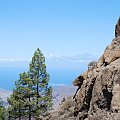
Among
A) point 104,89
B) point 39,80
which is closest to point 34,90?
point 39,80

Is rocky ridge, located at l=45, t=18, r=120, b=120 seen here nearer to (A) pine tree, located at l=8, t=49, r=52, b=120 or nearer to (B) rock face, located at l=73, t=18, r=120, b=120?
(B) rock face, located at l=73, t=18, r=120, b=120

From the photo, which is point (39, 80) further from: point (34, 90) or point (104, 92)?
point (104, 92)

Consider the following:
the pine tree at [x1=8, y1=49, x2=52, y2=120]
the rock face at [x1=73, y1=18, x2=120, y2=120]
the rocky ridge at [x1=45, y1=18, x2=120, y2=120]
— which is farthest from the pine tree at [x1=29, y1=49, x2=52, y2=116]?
the rock face at [x1=73, y1=18, x2=120, y2=120]

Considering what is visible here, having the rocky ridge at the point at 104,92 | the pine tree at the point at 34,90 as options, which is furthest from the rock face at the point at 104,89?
the pine tree at the point at 34,90

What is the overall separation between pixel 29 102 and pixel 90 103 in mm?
25306

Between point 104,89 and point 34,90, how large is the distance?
27.4 meters

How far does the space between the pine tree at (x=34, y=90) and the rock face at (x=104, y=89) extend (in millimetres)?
22877

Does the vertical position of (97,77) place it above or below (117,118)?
above

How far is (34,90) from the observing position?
1661 inches

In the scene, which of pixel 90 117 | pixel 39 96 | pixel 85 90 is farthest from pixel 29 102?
pixel 90 117

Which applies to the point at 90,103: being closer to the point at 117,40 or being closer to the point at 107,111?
the point at 107,111

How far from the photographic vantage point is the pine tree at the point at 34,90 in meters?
41.7

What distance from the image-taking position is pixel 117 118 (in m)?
13.2

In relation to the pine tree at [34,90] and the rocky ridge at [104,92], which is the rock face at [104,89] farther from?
the pine tree at [34,90]
